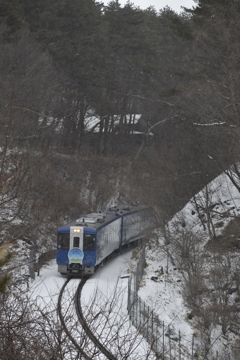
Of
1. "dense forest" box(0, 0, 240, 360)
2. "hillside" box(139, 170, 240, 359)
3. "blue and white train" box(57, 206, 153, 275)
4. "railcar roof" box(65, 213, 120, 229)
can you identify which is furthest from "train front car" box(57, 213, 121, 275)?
"hillside" box(139, 170, 240, 359)

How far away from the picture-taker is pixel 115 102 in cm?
5716

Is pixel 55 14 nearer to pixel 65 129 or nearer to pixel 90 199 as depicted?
pixel 65 129

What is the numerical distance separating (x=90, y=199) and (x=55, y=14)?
15659 mm

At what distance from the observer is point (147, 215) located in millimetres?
35062

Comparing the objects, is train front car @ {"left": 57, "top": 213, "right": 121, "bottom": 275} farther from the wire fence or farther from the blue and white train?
the wire fence

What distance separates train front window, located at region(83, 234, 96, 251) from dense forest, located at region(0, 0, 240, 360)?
8.86 ft

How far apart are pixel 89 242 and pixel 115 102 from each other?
106 ft

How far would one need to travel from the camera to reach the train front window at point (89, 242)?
87.5 ft

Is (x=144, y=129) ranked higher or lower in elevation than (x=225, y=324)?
higher

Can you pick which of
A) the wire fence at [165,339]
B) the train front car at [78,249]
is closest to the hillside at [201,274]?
the wire fence at [165,339]

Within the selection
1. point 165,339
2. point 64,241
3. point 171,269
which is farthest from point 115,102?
point 165,339

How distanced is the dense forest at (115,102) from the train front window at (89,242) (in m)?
2.70

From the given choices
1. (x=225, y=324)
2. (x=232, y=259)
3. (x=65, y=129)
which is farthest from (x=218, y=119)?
(x=65, y=129)

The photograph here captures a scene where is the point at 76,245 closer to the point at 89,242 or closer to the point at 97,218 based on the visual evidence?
the point at 89,242
